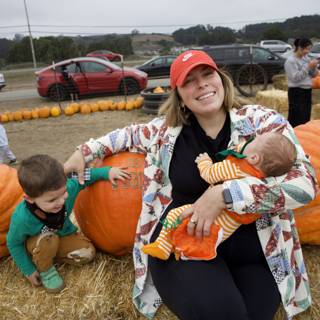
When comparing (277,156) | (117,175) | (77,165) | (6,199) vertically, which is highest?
(277,156)

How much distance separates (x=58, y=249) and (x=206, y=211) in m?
1.24

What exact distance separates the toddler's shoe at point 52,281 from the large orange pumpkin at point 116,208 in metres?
0.40

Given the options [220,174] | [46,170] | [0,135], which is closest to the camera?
[220,174]

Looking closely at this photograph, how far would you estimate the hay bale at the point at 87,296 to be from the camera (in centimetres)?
243

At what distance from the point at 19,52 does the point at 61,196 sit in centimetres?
4056

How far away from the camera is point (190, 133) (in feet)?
8.00

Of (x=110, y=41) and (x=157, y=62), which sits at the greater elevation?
(x=110, y=41)

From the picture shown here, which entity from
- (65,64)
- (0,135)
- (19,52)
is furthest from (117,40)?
(0,135)

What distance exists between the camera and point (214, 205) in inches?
78.8

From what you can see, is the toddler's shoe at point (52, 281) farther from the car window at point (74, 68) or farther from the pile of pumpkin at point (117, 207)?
the car window at point (74, 68)

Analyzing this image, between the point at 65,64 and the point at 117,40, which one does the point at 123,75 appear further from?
the point at 117,40

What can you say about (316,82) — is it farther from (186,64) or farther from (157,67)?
(157,67)

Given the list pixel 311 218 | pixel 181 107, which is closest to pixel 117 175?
pixel 181 107

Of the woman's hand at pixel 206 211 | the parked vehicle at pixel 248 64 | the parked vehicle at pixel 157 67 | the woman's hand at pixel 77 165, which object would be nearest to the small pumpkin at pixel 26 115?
the parked vehicle at pixel 248 64
